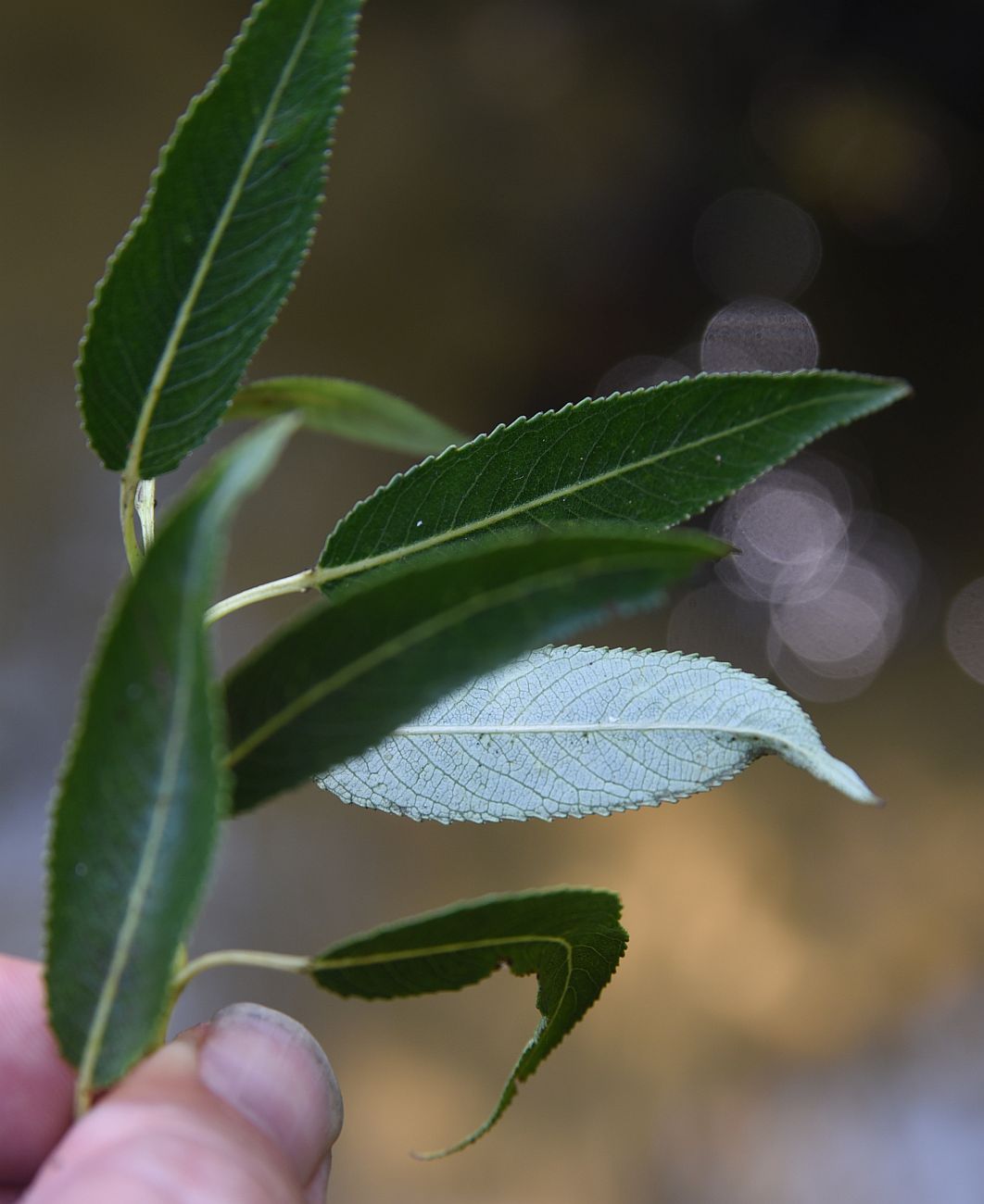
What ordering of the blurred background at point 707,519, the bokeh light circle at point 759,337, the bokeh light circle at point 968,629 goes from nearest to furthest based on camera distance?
the blurred background at point 707,519 < the bokeh light circle at point 968,629 < the bokeh light circle at point 759,337

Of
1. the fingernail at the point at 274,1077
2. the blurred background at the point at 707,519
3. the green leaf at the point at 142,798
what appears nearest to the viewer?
the green leaf at the point at 142,798

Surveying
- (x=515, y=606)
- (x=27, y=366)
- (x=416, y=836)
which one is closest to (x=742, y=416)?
(x=515, y=606)

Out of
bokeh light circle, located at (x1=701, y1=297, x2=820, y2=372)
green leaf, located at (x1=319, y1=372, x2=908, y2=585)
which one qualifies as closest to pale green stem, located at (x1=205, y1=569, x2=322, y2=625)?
green leaf, located at (x1=319, y1=372, x2=908, y2=585)

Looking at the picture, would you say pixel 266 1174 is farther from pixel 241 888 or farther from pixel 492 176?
pixel 492 176

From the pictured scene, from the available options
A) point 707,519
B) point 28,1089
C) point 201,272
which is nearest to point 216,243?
point 201,272

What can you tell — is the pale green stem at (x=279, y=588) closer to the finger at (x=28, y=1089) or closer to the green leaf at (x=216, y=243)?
the green leaf at (x=216, y=243)

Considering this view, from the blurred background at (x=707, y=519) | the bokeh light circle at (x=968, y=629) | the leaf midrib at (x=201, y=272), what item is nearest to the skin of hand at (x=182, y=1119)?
the leaf midrib at (x=201, y=272)

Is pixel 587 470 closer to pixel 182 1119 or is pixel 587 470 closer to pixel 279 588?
pixel 279 588
